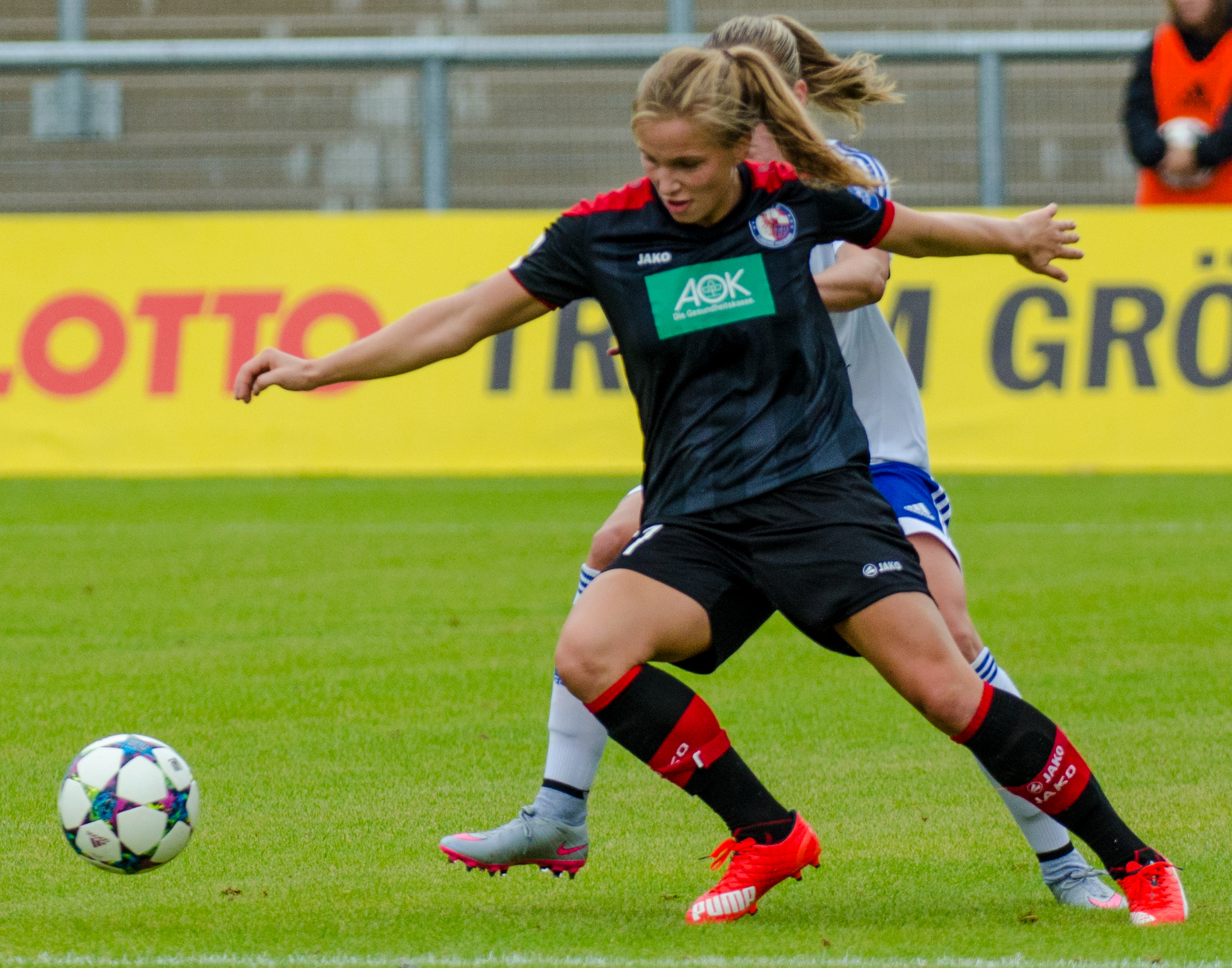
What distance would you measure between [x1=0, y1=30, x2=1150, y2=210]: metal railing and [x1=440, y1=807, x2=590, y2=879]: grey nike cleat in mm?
10021

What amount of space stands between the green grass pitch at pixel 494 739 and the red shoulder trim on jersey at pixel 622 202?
57.2 inches

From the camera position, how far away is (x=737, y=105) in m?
3.90

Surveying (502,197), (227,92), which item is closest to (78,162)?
(227,92)

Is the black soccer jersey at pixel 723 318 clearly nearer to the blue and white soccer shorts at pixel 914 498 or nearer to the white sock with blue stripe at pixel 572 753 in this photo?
the blue and white soccer shorts at pixel 914 498

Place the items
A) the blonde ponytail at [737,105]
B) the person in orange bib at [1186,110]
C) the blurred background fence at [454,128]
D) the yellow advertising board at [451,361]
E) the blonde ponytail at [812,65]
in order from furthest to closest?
the blurred background fence at [454,128], the person in orange bib at [1186,110], the yellow advertising board at [451,361], the blonde ponytail at [812,65], the blonde ponytail at [737,105]

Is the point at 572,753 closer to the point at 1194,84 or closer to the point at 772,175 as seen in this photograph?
the point at 772,175

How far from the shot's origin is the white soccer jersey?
4.66 meters

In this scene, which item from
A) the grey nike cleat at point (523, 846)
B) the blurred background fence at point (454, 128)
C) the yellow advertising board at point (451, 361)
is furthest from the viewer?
the blurred background fence at point (454, 128)

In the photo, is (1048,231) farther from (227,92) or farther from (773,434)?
(227,92)

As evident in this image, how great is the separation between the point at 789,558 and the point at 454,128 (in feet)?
35.9

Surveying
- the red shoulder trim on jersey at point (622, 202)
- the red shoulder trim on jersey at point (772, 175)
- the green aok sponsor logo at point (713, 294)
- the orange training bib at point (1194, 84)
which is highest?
the orange training bib at point (1194, 84)

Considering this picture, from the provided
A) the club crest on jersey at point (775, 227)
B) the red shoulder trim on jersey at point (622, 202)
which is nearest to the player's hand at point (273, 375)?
the red shoulder trim on jersey at point (622, 202)

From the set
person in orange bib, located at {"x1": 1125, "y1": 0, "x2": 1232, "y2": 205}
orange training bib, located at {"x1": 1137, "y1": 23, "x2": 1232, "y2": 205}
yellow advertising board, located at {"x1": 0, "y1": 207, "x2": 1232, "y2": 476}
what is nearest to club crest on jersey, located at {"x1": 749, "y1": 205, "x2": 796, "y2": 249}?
yellow advertising board, located at {"x1": 0, "y1": 207, "x2": 1232, "y2": 476}

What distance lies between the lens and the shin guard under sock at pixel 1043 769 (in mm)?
3965
